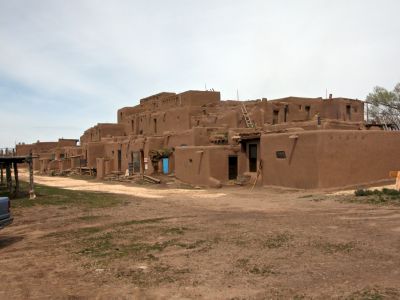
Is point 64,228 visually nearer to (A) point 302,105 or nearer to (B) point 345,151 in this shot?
(B) point 345,151

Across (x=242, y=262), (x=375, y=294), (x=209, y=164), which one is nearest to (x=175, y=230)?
(x=242, y=262)

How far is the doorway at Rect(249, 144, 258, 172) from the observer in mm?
26781

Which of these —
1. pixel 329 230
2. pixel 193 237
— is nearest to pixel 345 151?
pixel 329 230

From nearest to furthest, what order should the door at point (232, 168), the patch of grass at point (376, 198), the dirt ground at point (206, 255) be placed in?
the dirt ground at point (206, 255)
the patch of grass at point (376, 198)
the door at point (232, 168)

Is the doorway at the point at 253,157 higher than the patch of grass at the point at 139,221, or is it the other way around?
the doorway at the point at 253,157

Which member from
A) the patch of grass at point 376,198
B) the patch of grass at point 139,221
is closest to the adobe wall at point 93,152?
the patch of grass at point 376,198

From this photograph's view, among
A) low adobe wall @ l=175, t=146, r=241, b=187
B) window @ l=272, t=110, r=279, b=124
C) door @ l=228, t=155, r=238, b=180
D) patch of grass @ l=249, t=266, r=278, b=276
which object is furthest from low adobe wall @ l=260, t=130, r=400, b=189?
patch of grass @ l=249, t=266, r=278, b=276

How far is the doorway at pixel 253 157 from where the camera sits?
26.8 m

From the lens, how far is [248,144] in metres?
27.3

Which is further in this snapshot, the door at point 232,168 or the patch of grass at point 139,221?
the door at point 232,168

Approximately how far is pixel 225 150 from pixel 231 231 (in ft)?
56.2

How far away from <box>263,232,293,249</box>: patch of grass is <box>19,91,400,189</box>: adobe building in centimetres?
1148

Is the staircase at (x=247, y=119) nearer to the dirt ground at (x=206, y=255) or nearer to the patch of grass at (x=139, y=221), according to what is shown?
the dirt ground at (x=206, y=255)

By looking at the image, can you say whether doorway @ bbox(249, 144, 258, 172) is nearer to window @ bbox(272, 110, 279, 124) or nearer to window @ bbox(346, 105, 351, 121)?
window @ bbox(272, 110, 279, 124)
